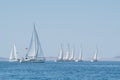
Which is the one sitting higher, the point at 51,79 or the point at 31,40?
the point at 31,40

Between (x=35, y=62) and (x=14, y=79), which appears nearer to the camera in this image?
(x=14, y=79)

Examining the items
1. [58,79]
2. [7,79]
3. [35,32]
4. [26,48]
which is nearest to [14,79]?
[7,79]

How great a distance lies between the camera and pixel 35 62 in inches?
7608

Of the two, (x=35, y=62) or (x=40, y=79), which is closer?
(x=40, y=79)

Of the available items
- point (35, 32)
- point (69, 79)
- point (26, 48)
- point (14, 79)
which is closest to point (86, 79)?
point (69, 79)

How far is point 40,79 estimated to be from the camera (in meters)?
88.7

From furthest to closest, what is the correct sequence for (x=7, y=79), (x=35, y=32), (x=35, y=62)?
(x=35, y=62), (x=35, y=32), (x=7, y=79)

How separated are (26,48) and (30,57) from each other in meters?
8.85

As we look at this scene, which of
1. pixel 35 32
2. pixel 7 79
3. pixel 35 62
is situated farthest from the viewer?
pixel 35 62

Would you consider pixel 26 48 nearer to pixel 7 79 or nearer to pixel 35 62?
pixel 35 62

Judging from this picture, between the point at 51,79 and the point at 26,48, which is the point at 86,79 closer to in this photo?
the point at 51,79

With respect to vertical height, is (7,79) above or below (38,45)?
below

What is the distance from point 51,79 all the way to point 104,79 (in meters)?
9.52

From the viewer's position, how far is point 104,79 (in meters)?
90.9
